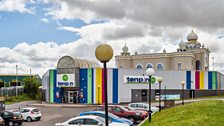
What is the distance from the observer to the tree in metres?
65.6

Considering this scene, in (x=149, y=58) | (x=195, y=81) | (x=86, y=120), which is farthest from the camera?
(x=149, y=58)

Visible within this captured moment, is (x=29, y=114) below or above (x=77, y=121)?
below

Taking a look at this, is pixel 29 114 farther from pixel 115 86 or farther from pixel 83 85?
pixel 115 86

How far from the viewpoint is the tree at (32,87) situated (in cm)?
6562

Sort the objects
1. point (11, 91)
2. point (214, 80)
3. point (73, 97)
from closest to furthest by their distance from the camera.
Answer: point (73, 97) < point (214, 80) < point (11, 91)

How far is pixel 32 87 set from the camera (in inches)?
2611

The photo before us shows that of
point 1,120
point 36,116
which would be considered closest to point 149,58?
point 36,116

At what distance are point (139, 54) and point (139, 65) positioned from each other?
8.28 feet

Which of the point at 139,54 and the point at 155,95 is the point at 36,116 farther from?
the point at 139,54

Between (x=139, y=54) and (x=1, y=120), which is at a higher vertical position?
(x=139, y=54)

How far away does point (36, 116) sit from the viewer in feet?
95.7

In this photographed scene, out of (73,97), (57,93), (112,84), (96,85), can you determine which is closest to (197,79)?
(112,84)

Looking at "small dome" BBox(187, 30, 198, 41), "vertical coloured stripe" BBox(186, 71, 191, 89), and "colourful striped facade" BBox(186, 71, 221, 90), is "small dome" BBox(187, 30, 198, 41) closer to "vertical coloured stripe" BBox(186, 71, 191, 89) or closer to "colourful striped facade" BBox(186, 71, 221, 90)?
"colourful striped facade" BBox(186, 71, 221, 90)

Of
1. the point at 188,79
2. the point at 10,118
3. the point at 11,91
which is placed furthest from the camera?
the point at 11,91
